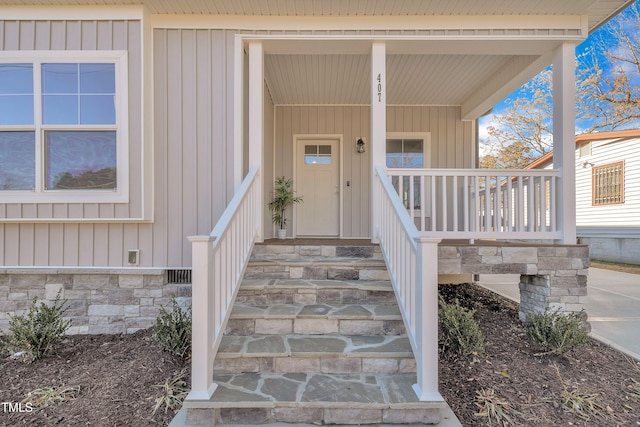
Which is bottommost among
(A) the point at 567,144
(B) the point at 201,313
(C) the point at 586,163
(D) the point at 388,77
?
(B) the point at 201,313

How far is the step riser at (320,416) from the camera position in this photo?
180 cm

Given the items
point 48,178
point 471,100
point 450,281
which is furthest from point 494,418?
point 471,100

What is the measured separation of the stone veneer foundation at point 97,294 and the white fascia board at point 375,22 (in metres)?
2.68

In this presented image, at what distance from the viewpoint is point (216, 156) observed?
11.3 feet

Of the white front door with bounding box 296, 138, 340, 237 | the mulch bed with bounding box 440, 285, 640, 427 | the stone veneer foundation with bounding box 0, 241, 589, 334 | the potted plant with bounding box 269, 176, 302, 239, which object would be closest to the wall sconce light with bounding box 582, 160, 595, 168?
the stone veneer foundation with bounding box 0, 241, 589, 334

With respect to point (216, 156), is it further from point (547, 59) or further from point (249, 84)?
point (547, 59)

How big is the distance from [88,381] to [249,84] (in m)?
3.12

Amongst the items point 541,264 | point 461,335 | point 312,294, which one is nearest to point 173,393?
point 312,294

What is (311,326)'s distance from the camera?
8.02 ft

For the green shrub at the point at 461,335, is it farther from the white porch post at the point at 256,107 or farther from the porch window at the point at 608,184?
the porch window at the point at 608,184

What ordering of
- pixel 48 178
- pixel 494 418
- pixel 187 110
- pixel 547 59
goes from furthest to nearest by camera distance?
1. pixel 547 59
2. pixel 187 110
3. pixel 48 178
4. pixel 494 418

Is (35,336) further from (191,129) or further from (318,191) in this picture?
(318,191)

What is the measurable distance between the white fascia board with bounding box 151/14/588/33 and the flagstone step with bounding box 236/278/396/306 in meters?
2.68

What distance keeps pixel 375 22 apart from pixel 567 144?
7.91 feet
